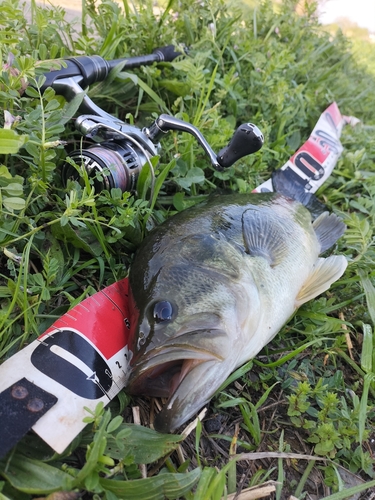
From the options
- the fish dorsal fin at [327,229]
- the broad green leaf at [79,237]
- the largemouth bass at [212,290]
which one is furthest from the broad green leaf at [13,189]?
the fish dorsal fin at [327,229]

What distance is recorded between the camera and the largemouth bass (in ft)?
5.61

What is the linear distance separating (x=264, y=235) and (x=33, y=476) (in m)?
1.66

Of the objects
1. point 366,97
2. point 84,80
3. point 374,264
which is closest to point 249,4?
point 366,97

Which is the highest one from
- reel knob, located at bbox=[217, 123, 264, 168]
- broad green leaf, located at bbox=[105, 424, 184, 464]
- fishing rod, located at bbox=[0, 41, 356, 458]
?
reel knob, located at bbox=[217, 123, 264, 168]

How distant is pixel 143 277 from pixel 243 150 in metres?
1.06

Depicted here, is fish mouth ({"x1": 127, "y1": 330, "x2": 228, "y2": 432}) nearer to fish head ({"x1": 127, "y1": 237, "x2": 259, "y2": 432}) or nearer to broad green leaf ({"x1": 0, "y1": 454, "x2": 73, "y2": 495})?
fish head ({"x1": 127, "y1": 237, "x2": 259, "y2": 432})

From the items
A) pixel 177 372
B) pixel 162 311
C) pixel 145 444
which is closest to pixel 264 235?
pixel 162 311

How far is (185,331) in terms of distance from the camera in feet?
5.79

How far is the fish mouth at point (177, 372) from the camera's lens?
1.65m

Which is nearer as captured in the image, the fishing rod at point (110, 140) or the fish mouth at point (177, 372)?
the fish mouth at point (177, 372)

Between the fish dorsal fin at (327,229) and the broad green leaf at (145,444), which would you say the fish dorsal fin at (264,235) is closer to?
the fish dorsal fin at (327,229)

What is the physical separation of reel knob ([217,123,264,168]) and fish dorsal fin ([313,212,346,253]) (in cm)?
87

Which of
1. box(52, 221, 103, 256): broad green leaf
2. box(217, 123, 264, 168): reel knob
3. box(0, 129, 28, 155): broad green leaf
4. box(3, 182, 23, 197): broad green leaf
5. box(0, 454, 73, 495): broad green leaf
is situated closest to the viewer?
box(0, 454, 73, 495): broad green leaf

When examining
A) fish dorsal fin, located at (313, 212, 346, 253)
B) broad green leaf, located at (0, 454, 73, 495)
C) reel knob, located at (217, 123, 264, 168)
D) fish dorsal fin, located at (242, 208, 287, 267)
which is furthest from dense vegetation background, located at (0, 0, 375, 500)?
fish dorsal fin, located at (242, 208, 287, 267)
